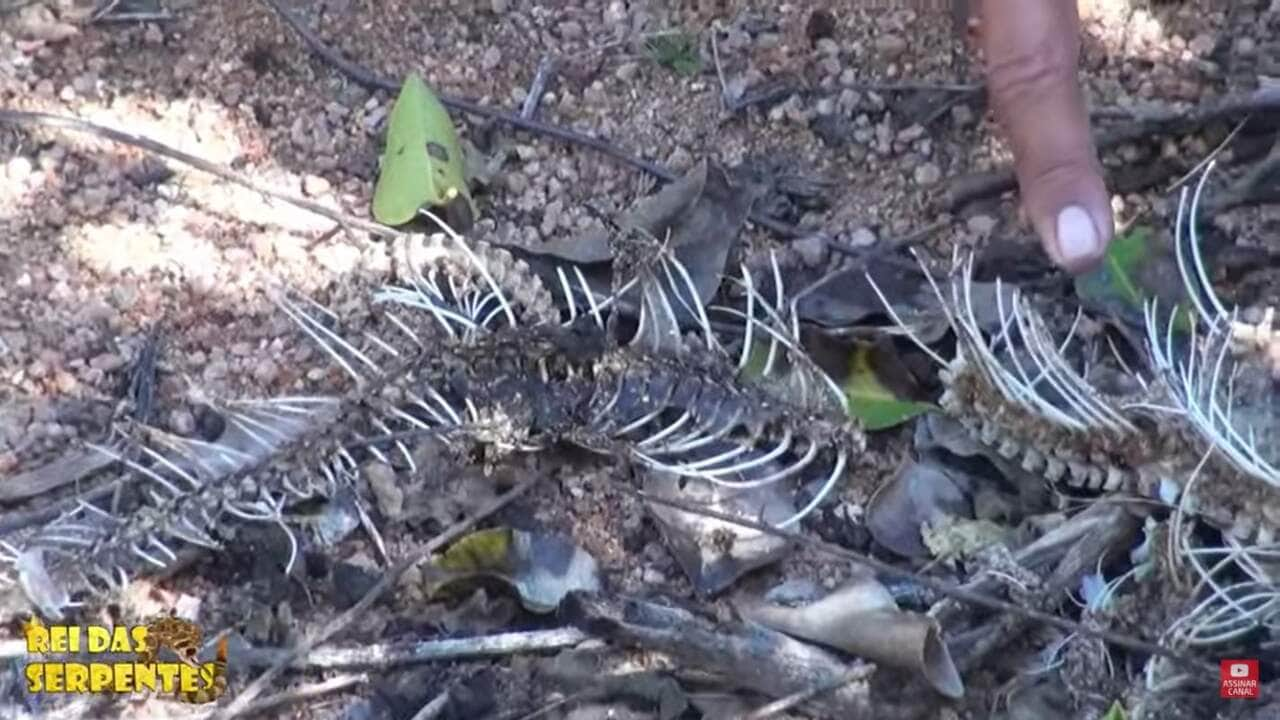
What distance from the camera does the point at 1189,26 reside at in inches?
80.6

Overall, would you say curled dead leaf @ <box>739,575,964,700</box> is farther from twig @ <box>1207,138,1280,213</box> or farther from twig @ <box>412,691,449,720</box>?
twig @ <box>1207,138,1280,213</box>

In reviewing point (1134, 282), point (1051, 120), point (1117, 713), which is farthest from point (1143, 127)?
point (1117, 713)

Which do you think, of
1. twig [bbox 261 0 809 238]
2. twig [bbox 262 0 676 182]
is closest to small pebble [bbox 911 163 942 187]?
twig [bbox 261 0 809 238]

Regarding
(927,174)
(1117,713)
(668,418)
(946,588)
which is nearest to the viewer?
(1117,713)

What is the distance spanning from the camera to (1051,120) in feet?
5.10

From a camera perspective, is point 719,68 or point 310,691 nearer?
point 310,691

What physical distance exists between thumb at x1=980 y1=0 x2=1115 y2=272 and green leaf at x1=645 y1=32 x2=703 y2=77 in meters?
0.54

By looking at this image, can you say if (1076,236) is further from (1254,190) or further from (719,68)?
(719,68)

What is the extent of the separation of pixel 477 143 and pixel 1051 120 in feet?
2.25

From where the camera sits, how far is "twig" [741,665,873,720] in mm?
1440

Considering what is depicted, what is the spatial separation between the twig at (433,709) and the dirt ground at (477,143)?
0.19 meters

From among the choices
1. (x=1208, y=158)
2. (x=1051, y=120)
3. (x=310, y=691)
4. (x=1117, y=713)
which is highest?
(x=1051, y=120)

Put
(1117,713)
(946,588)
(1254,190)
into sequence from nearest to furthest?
(1117,713)
(946,588)
(1254,190)

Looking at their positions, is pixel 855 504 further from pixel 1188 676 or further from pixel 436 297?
pixel 436 297
